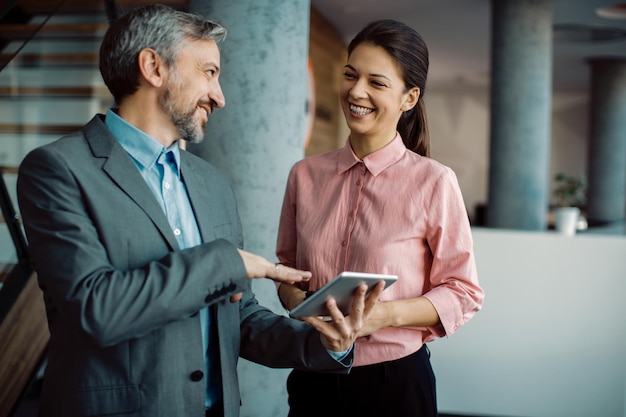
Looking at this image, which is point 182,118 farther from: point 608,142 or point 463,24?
point 608,142

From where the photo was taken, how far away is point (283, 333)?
1.73 m

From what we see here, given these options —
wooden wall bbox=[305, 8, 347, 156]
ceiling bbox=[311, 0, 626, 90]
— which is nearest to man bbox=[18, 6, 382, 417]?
wooden wall bbox=[305, 8, 347, 156]

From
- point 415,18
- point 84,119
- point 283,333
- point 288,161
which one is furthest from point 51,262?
point 415,18

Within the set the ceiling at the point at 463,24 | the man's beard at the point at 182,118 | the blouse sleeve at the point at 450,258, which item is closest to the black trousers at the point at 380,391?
the blouse sleeve at the point at 450,258

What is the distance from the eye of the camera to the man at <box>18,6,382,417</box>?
133 cm

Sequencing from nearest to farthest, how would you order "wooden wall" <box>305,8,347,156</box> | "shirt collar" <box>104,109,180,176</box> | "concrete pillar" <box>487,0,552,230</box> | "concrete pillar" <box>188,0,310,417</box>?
"shirt collar" <box>104,109,180,176</box> < "concrete pillar" <box>188,0,310,417</box> < "concrete pillar" <box>487,0,552,230</box> < "wooden wall" <box>305,8,347,156</box>

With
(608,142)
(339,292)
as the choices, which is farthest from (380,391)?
(608,142)

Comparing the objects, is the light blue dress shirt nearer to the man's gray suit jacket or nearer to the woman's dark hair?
the man's gray suit jacket

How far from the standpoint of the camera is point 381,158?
1.89 metres

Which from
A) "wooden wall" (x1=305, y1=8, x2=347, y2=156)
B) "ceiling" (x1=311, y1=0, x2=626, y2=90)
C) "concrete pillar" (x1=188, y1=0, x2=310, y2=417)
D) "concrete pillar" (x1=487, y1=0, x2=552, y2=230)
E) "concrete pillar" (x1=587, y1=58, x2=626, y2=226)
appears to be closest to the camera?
"concrete pillar" (x1=188, y1=0, x2=310, y2=417)

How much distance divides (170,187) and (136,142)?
0.42 ft

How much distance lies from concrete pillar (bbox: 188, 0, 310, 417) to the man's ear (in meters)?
1.25

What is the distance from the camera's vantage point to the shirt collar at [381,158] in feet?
6.15

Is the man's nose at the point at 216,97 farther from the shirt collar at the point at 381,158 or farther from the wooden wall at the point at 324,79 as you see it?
the wooden wall at the point at 324,79
